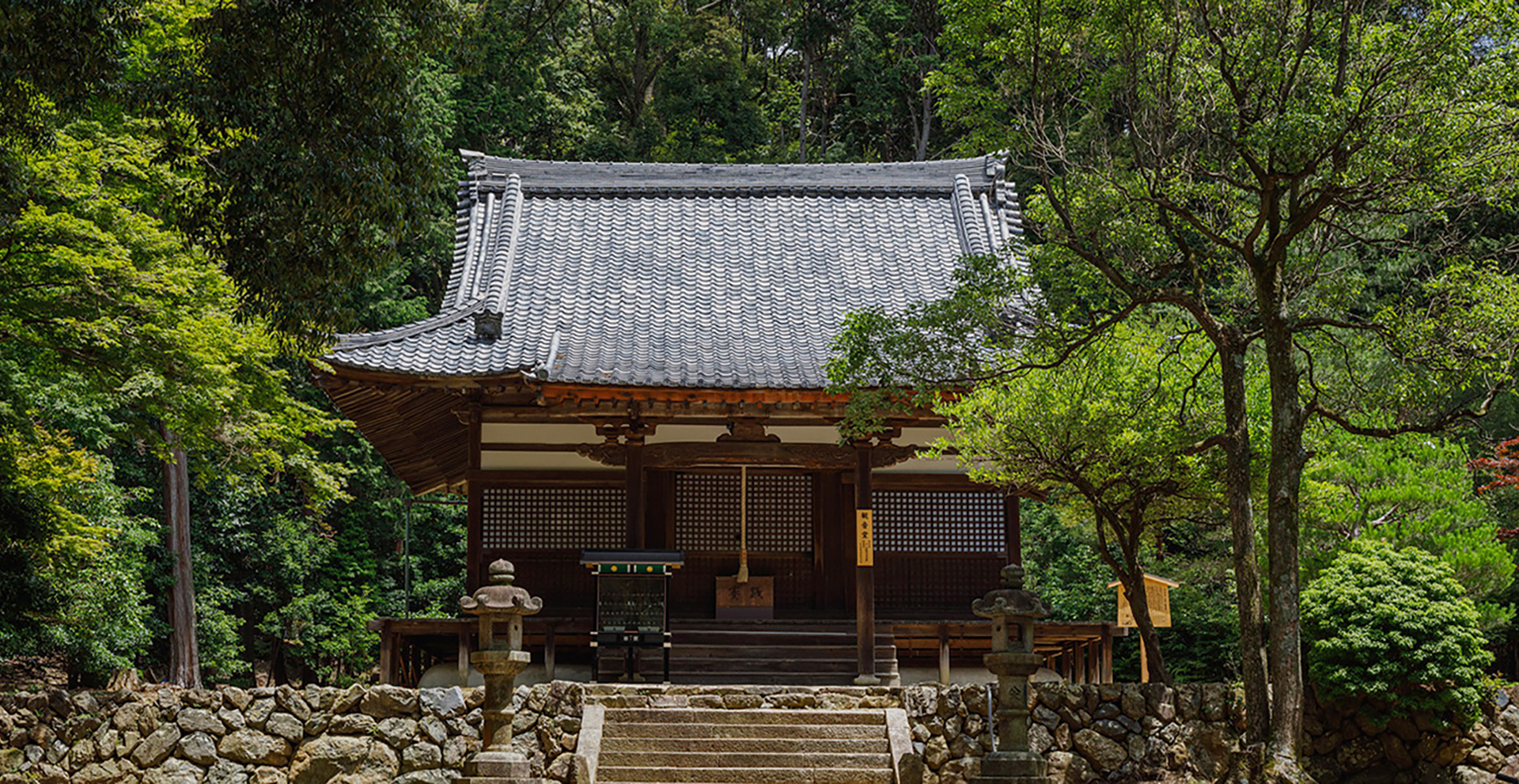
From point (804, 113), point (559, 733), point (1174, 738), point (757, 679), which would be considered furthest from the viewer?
point (804, 113)

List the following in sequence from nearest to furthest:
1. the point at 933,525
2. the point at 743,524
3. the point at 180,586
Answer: the point at 743,524 → the point at 933,525 → the point at 180,586

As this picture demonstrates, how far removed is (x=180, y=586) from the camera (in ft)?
59.5

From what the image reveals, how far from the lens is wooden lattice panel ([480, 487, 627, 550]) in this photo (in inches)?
551

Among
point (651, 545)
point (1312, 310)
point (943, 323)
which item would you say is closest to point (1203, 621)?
point (651, 545)

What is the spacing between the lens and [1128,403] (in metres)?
10.5

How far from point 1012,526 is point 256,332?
8213 millimetres

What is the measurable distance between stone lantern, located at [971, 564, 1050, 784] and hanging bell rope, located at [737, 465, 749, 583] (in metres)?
4.51

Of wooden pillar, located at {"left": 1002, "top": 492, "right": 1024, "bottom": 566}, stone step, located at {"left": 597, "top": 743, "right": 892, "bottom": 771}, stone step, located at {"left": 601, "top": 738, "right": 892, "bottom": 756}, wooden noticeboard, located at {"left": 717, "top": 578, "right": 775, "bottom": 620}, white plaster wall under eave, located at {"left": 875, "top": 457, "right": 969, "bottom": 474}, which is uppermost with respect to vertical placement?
white plaster wall under eave, located at {"left": 875, "top": 457, "right": 969, "bottom": 474}

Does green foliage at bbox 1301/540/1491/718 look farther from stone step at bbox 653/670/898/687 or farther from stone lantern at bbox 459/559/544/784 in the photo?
stone lantern at bbox 459/559/544/784

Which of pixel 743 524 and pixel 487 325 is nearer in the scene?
pixel 487 325

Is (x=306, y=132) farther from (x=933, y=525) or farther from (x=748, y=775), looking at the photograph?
(x=933, y=525)

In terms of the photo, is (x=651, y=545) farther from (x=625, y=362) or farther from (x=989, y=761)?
(x=989, y=761)

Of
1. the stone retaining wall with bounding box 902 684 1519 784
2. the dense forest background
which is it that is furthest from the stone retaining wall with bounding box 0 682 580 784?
the stone retaining wall with bounding box 902 684 1519 784

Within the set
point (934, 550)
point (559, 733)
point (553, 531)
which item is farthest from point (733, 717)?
point (934, 550)
